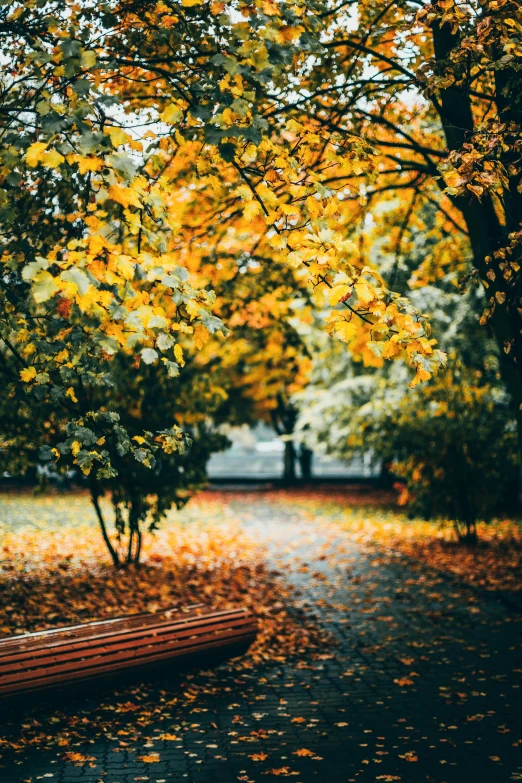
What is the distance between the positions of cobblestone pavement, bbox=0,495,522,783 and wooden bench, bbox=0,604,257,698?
0.98 ft

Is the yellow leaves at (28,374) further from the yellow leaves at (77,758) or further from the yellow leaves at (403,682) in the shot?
the yellow leaves at (403,682)

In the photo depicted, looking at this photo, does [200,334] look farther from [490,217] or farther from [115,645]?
[490,217]

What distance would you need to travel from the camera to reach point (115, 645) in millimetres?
5688

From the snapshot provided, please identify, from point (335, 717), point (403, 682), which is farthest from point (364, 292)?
point (403, 682)

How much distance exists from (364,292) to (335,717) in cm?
335

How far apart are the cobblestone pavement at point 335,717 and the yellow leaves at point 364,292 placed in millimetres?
2862

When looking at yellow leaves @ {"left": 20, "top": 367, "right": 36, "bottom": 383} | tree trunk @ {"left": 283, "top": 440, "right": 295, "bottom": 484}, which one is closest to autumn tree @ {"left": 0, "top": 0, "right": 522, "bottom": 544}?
yellow leaves @ {"left": 20, "top": 367, "right": 36, "bottom": 383}

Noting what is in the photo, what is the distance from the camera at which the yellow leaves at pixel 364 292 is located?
387 cm

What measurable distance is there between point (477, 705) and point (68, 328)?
13.6ft

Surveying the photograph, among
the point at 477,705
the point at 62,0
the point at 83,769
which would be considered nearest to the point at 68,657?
the point at 83,769

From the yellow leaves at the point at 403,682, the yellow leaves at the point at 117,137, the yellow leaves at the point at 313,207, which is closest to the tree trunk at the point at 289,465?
the yellow leaves at the point at 403,682

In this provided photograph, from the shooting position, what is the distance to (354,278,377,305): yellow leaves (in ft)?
12.7

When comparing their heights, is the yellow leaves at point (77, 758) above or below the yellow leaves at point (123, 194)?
below

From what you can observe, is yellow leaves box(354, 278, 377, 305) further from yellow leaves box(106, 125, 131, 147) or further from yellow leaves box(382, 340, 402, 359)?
yellow leaves box(106, 125, 131, 147)
